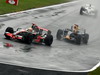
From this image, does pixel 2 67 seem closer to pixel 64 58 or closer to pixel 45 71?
pixel 45 71

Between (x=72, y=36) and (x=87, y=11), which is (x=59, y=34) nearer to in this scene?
(x=72, y=36)

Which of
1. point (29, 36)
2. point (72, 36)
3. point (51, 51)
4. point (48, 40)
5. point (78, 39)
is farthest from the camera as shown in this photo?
point (72, 36)

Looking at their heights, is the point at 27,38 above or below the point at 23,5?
above

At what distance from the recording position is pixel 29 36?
Answer: 24.6 meters

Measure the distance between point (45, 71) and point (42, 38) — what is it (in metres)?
8.32

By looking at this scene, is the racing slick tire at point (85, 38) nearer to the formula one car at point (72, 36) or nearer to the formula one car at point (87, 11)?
the formula one car at point (72, 36)

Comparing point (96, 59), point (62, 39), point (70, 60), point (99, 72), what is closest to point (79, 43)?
point (62, 39)

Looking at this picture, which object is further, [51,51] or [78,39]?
[78,39]

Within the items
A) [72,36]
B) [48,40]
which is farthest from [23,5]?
[48,40]

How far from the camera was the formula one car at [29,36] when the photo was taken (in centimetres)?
2484

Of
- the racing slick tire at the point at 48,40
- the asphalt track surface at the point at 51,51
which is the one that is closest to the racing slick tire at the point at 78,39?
the asphalt track surface at the point at 51,51

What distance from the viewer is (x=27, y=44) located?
82.2 feet

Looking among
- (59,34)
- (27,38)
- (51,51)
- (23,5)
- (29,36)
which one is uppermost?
(29,36)

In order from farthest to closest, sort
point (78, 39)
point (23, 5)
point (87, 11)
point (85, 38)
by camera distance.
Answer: point (87, 11), point (23, 5), point (85, 38), point (78, 39)
